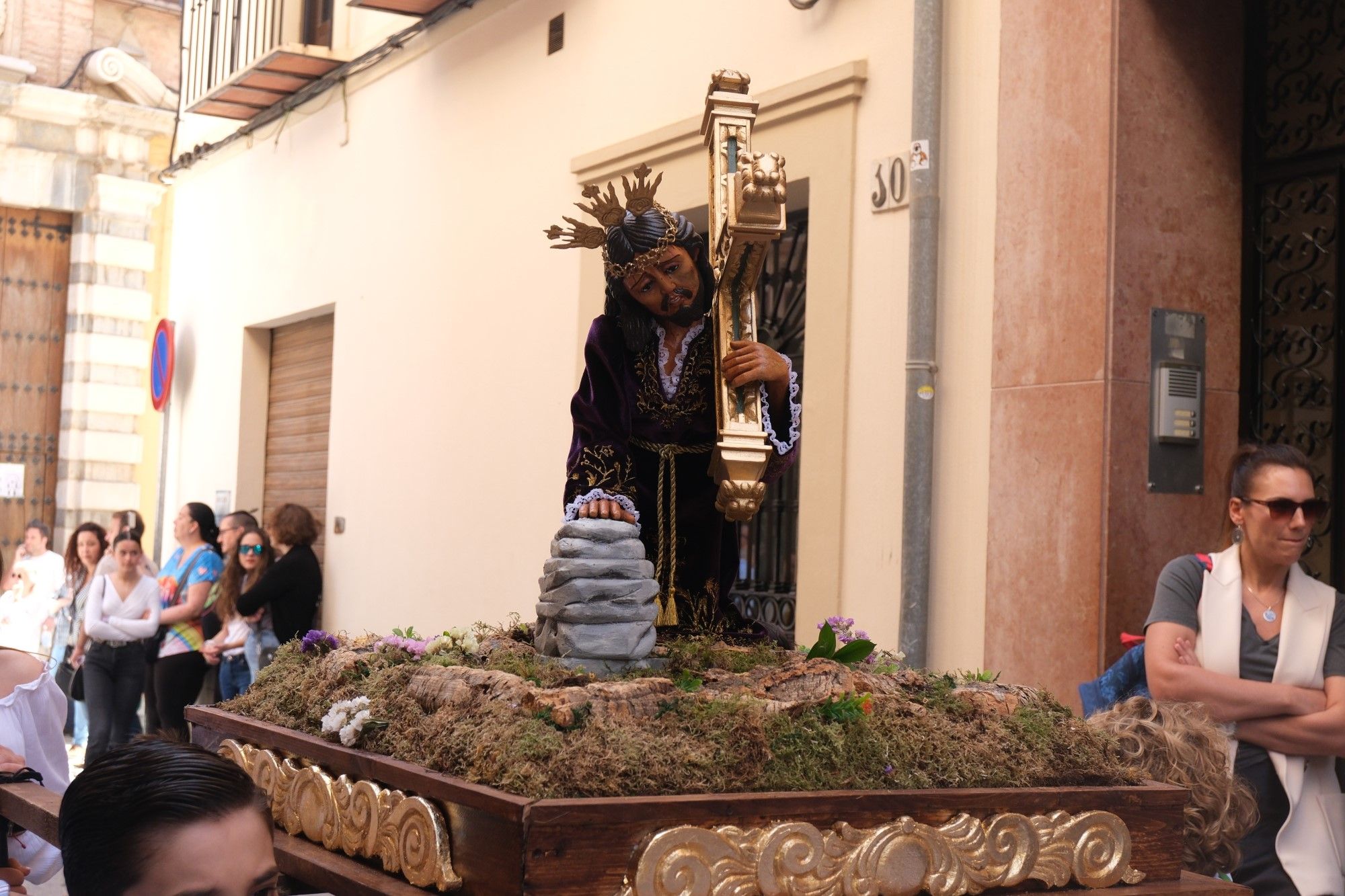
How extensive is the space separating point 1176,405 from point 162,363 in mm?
8940

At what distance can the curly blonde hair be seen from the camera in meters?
2.74

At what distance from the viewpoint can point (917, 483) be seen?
502cm

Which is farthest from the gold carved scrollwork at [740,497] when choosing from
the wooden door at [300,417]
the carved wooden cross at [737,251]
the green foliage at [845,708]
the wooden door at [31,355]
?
the wooden door at [31,355]

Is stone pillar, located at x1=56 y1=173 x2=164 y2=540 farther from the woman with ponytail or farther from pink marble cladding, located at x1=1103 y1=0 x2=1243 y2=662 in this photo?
pink marble cladding, located at x1=1103 y1=0 x2=1243 y2=662

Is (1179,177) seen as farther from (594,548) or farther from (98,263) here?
(98,263)

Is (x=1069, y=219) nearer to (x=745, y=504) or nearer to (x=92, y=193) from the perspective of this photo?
(x=745, y=504)

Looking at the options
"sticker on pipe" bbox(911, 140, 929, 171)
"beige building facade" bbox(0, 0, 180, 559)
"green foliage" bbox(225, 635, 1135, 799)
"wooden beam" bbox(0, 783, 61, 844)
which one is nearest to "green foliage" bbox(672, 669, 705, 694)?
"green foliage" bbox(225, 635, 1135, 799)

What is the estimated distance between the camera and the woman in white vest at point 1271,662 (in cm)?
309

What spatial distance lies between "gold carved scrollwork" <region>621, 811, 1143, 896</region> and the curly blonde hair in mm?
352

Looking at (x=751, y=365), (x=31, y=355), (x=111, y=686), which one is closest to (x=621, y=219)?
(x=751, y=365)

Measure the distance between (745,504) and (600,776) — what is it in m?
1.01

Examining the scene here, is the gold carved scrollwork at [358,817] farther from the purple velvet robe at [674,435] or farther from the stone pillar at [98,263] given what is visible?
the stone pillar at [98,263]

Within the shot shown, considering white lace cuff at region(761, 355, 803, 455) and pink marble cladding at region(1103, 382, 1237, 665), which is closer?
white lace cuff at region(761, 355, 803, 455)

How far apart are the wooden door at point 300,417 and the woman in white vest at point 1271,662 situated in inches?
274
